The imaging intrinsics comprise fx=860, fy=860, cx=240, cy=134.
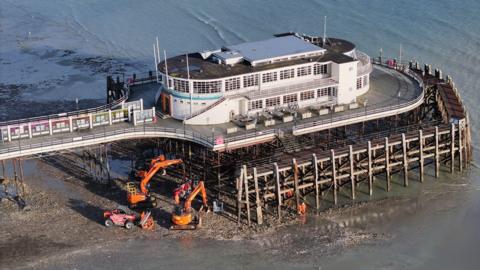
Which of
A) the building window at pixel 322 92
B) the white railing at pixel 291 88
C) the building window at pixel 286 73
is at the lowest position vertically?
the building window at pixel 322 92

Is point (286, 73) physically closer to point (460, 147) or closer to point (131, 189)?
point (460, 147)

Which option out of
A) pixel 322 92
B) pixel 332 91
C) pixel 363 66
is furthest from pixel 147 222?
pixel 363 66

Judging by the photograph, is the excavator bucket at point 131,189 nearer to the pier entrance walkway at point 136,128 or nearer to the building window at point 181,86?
the pier entrance walkway at point 136,128

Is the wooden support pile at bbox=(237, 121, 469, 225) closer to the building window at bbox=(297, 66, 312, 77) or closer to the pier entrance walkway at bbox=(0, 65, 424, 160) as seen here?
the pier entrance walkway at bbox=(0, 65, 424, 160)

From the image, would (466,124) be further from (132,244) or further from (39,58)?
(39,58)

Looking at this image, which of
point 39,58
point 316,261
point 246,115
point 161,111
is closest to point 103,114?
point 161,111

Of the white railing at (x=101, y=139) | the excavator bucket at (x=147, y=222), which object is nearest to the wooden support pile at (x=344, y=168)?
the white railing at (x=101, y=139)

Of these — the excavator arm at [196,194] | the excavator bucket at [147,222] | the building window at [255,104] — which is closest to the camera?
the excavator bucket at [147,222]
